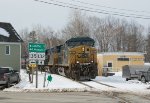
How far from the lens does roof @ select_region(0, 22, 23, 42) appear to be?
54719mm

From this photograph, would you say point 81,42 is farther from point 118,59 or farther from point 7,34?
point 118,59

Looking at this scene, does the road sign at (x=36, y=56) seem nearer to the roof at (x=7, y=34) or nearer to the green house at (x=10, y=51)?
the green house at (x=10, y=51)

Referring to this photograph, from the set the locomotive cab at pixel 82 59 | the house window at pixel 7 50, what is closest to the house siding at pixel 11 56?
the house window at pixel 7 50

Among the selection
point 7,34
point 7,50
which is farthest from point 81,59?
point 7,34

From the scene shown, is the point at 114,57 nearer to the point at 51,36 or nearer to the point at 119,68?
the point at 119,68

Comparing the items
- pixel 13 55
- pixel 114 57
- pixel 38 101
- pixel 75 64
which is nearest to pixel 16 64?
pixel 13 55

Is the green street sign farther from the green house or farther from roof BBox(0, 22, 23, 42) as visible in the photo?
roof BBox(0, 22, 23, 42)

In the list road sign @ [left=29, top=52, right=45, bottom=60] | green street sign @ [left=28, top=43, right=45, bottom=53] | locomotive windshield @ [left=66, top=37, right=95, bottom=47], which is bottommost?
road sign @ [left=29, top=52, right=45, bottom=60]

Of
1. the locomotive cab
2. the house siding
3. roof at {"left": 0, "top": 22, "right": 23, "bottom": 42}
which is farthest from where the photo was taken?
roof at {"left": 0, "top": 22, "right": 23, "bottom": 42}

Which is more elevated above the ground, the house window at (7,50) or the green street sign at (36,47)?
the house window at (7,50)

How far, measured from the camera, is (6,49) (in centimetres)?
5434

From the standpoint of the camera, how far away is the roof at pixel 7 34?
180 ft

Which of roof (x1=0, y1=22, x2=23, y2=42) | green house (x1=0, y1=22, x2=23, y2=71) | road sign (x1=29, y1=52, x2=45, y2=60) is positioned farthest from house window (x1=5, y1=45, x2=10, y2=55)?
road sign (x1=29, y1=52, x2=45, y2=60)

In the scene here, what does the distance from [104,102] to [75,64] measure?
18.6 meters
